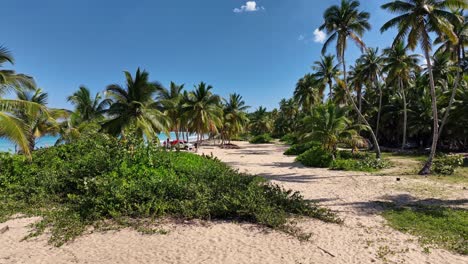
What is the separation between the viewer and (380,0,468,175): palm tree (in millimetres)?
12719

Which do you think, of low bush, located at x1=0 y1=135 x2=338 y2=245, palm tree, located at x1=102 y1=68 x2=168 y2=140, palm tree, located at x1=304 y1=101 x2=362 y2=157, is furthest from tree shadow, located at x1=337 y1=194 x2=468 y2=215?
palm tree, located at x1=102 y1=68 x2=168 y2=140

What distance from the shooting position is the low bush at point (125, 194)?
22.6 feet

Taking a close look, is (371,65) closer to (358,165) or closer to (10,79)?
(358,165)

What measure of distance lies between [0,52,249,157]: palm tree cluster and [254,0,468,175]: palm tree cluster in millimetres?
10450

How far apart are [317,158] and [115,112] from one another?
13.8 meters

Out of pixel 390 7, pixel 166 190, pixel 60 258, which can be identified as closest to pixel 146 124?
pixel 166 190

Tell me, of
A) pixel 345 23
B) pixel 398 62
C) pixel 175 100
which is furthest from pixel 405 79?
pixel 175 100

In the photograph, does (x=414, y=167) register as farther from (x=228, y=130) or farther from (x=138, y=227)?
(x=228, y=130)

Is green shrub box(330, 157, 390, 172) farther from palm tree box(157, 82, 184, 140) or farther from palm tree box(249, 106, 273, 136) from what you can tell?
palm tree box(249, 106, 273, 136)

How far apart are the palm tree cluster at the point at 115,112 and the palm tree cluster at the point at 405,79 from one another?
1045 centimetres

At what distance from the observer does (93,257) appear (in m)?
5.04

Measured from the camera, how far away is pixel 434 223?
22.1 feet

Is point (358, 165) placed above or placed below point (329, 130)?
below

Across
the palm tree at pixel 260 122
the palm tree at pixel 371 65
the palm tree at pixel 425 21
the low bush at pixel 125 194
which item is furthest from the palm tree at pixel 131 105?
the palm tree at pixel 260 122
